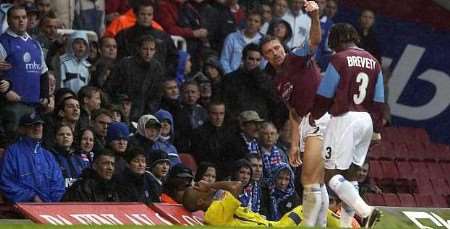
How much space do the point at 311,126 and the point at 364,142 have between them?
55cm

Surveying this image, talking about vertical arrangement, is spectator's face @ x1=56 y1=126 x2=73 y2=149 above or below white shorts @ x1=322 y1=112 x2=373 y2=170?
below

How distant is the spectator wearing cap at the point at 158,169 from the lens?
16188mm

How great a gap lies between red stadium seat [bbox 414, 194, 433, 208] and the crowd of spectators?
1.94m

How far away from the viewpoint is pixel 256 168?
56.6ft

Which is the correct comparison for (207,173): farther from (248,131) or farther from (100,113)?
(248,131)

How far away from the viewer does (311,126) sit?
45.7 feet

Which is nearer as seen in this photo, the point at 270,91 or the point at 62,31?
the point at 62,31

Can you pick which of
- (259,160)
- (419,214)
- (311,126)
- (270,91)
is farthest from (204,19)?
(311,126)

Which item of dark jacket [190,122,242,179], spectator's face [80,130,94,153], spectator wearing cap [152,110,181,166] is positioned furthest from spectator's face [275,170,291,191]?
spectator's face [80,130,94,153]

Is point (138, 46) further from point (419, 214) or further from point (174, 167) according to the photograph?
point (419, 214)

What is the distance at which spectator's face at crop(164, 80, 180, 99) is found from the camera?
704 inches

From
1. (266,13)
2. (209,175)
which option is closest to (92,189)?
(209,175)

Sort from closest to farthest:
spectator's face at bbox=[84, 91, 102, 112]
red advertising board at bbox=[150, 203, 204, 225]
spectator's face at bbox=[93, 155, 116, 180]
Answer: red advertising board at bbox=[150, 203, 204, 225]
spectator's face at bbox=[93, 155, 116, 180]
spectator's face at bbox=[84, 91, 102, 112]

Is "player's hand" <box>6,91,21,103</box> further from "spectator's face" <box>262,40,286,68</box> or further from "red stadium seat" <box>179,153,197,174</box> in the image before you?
"spectator's face" <box>262,40,286,68</box>
